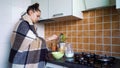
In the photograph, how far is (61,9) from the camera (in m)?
1.61

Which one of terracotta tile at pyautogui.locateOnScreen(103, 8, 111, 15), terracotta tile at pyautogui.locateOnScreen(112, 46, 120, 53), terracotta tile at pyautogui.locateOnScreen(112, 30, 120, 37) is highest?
terracotta tile at pyautogui.locateOnScreen(103, 8, 111, 15)

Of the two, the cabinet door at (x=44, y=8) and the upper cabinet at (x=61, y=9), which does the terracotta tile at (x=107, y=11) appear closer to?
the upper cabinet at (x=61, y=9)

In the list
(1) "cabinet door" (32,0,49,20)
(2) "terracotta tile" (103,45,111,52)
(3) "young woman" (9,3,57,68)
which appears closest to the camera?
(3) "young woman" (9,3,57,68)

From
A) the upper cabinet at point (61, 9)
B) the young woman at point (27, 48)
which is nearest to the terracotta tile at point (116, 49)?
the upper cabinet at point (61, 9)

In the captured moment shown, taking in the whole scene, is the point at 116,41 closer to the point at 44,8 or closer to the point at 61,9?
the point at 61,9

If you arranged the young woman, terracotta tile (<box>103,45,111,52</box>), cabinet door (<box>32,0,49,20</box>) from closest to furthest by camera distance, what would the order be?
the young woman → terracotta tile (<box>103,45,111,52</box>) → cabinet door (<box>32,0,49,20</box>)

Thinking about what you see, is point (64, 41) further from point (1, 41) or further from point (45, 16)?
point (1, 41)

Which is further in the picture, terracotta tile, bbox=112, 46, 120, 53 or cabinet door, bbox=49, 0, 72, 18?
cabinet door, bbox=49, 0, 72, 18

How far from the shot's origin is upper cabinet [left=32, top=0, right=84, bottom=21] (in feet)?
5.00

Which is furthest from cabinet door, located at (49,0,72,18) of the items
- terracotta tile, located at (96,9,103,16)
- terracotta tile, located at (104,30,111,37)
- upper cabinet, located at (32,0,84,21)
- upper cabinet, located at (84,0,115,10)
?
terracotta tile, located at (104,30,111,37)

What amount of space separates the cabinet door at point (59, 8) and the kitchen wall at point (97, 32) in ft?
0.95

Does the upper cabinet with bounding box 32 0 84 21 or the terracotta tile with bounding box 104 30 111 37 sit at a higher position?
the upper cabinet with bounding box 32 0 84 21

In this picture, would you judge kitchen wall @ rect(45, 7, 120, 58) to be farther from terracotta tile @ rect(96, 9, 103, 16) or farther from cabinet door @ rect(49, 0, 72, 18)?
cabinet door @ rect(49, 0, 72, 18)

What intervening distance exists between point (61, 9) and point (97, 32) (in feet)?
1.75
